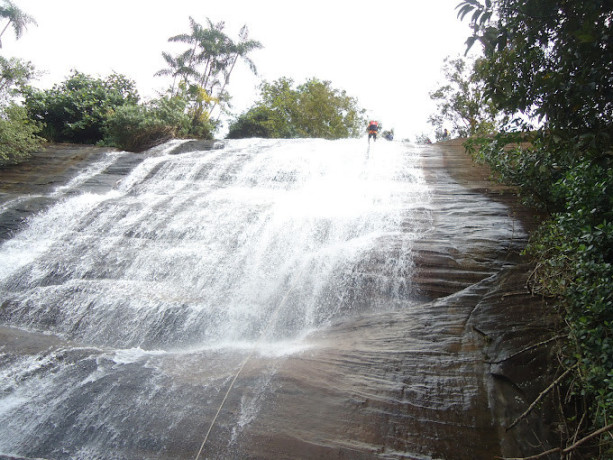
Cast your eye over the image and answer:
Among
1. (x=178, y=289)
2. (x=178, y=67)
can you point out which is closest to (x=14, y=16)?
(x=178, y=67)

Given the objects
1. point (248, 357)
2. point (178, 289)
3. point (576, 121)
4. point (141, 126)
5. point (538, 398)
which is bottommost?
point (248, 357)

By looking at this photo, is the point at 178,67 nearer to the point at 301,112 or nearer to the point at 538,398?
the point at 301,112

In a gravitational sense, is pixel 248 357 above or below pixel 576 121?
below

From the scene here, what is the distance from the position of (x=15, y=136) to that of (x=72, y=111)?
13.3 feet

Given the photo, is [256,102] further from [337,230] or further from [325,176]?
[337,230]

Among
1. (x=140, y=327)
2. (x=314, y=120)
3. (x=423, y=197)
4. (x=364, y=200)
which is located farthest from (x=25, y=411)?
(x=314, y=120)

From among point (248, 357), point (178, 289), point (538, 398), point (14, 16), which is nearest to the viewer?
point (538, 398)

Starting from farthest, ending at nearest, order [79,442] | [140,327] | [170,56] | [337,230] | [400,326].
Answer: [170,56], [337,230], [140,327], [400,326], [79,442]

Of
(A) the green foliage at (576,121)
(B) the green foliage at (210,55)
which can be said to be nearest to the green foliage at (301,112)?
(B) the green foliage at (210,55)

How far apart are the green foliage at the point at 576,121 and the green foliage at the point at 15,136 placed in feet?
46.4

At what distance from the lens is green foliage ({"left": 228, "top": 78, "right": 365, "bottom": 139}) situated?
77.5 ft

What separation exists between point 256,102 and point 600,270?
2431 centimetres

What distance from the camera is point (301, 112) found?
77.3 feet

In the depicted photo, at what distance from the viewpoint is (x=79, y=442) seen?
139 inches
